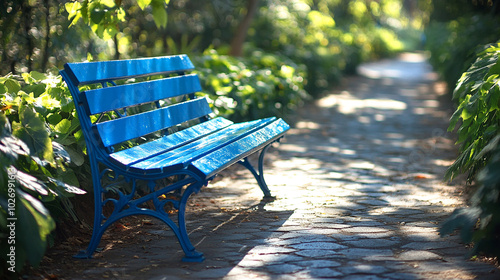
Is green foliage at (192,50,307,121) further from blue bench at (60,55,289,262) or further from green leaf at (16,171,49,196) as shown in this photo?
green leaf at (16,171,49,196)

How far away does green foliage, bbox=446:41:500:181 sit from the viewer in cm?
367

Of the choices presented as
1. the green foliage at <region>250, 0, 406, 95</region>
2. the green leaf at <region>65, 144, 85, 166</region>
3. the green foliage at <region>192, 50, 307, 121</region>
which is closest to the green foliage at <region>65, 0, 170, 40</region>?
the green leaf at <region>65, 144, 85, 166</region>

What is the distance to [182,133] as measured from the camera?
4660 mm

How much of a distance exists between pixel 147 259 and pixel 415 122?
719 centimetres

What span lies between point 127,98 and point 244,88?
3.01 m

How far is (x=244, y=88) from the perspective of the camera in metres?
7.02

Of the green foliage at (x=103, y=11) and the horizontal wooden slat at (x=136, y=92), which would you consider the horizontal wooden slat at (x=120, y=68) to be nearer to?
the horizontal wooden slat at (x=136, y=92)

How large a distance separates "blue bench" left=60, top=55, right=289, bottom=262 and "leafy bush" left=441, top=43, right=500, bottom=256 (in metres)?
1.38

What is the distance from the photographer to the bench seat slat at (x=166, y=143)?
3658mm

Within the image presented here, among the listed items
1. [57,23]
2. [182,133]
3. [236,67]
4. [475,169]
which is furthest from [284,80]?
[475,169]

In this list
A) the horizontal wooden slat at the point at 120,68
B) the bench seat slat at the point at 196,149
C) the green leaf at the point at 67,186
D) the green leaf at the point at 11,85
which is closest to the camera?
the green leaf at the point at 67,186

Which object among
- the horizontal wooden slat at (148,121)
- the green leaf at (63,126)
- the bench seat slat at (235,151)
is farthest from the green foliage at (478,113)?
the green leaf at (63,126)

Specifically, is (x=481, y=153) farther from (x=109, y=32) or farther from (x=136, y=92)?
(x=109, y=32)

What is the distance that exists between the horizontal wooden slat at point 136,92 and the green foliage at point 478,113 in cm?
208
